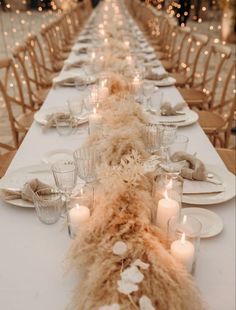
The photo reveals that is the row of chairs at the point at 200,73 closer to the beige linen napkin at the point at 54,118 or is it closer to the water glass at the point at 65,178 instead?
the beige linen napkin at the point at 54,118

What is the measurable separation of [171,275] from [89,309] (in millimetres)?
152

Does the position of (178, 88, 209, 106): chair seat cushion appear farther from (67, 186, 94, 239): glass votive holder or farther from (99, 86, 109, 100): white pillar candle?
(67, 186, 94, 239): glass votive holder

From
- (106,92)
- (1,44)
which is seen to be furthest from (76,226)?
(1,44)

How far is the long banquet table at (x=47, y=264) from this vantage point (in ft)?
2.51

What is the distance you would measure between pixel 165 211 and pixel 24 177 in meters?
0.49

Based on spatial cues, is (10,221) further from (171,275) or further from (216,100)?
(216,100)

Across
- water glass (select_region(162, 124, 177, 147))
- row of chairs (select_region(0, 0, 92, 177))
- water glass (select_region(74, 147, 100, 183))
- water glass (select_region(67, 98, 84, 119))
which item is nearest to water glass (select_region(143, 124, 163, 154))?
water glass (select_region(162, 124, 177, 147))

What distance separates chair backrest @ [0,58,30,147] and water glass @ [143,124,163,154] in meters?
1.37

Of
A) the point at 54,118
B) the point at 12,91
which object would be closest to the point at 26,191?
the point at 54,118

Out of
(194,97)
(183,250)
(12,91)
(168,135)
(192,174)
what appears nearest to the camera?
(183,250)

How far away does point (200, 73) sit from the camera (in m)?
5.91

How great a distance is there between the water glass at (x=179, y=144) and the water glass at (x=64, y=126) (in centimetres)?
45

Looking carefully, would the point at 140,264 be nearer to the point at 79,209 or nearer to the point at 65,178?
the point at 79,209

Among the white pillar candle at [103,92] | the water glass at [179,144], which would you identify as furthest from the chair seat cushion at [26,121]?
the water glass at [179,144]
